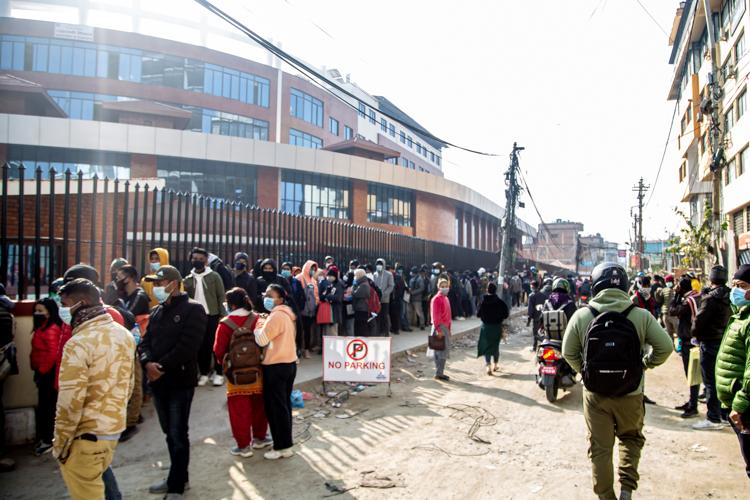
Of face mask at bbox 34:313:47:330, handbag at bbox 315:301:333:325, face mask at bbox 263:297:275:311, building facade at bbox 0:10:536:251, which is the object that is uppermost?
building facade at bbox 0:10:536:251

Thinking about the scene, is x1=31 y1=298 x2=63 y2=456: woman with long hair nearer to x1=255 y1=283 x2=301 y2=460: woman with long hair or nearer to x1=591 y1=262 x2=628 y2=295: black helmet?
x1=255 y1=283 x2=301 y2=460: woman with long hair

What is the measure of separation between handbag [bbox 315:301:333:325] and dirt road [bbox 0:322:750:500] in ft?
8.09

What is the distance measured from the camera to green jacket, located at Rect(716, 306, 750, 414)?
3516 millimetres

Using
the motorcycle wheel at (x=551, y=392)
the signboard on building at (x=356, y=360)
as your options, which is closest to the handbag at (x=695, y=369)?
the motorcycle wheel at (x=551, y=392)

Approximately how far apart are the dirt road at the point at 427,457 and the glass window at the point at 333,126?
145 feet

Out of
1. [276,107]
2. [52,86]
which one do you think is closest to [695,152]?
[276,107]

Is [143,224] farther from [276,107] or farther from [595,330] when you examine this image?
[276,107]

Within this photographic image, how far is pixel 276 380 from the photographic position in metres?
4.98

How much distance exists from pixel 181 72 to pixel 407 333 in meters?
33.3

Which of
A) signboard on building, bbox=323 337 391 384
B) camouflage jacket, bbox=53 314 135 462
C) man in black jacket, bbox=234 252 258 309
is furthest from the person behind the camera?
man in black jacket, bbox=234 252 258 309

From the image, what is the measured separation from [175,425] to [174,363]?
1.90ft

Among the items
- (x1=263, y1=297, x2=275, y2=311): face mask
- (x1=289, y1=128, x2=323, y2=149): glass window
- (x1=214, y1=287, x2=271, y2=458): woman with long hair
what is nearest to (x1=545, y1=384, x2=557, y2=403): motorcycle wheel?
(x1=214, y1=287, x2=271, y2=458): woman with long hair

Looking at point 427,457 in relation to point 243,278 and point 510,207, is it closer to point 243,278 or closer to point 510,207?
point 243,278

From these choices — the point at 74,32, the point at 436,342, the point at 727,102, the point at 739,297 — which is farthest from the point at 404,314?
the point at 74,32
